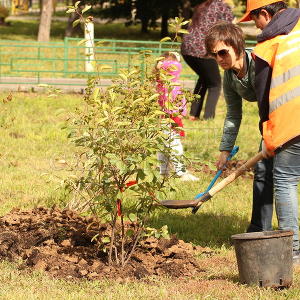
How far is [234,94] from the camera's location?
248 inches

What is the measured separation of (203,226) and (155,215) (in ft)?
1.49

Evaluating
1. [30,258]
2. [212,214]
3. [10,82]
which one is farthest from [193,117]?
[30,258]

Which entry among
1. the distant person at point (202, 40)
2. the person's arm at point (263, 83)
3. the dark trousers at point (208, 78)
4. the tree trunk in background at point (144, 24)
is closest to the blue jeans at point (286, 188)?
the person's arm at point (263, 83)

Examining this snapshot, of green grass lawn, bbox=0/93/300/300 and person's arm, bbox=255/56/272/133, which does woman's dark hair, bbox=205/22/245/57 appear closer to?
person's arm, bbox=255/56/272/133

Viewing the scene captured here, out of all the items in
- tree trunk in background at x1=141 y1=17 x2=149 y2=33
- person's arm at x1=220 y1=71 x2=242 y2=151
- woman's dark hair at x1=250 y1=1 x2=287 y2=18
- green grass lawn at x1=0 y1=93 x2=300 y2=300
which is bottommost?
tree trunk in background at x1=141 y1=17 x2=149 y2=33

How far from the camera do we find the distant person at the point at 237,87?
5.80 meters

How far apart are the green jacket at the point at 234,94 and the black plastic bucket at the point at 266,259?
1.27 meters

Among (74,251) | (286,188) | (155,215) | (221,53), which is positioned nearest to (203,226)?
(155,215)

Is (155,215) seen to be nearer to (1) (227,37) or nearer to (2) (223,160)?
(2) (223,160)

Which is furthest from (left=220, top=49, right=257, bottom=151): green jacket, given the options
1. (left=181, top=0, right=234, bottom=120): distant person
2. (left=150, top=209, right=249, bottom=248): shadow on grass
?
(left=181, top=0, right=234, bottom=120): distant person

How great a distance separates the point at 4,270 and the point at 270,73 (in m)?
2.21

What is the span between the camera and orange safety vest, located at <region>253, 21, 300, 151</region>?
536 centimetres

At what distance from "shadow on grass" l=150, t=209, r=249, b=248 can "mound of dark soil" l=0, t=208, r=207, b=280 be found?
0.42 metres

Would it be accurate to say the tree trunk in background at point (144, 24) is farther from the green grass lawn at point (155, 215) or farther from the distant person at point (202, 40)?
the distant person at point (202, 40)
